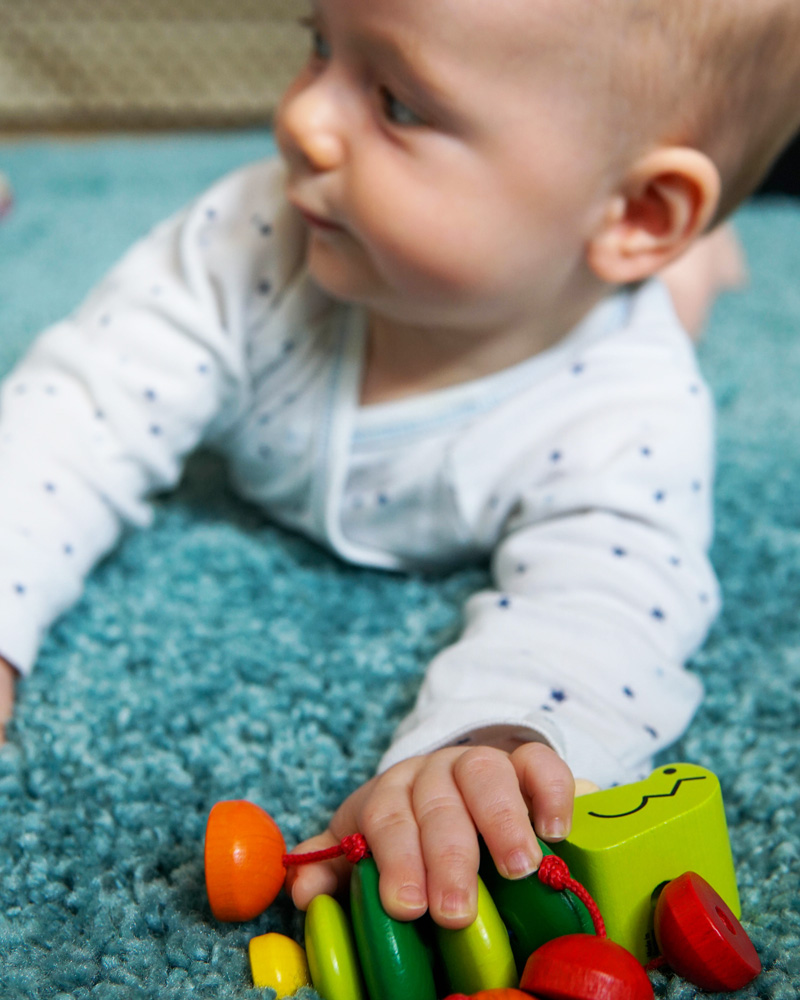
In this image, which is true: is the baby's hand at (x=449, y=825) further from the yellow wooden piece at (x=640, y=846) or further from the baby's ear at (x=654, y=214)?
the baby's ear at (x=654, y=214)

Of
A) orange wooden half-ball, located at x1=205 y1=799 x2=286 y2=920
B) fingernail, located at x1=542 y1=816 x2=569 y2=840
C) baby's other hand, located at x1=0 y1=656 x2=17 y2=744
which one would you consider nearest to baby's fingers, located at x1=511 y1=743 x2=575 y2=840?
fingernail, located at x1=542 y1=816 x2=569 y2=840

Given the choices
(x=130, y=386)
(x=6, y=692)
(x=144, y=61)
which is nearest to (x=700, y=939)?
(x=6, y=692)

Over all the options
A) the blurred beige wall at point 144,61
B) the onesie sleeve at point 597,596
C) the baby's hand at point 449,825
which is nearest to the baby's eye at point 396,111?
the onesie sleeve at point 597,596

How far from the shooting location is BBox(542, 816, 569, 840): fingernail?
0.41 metres

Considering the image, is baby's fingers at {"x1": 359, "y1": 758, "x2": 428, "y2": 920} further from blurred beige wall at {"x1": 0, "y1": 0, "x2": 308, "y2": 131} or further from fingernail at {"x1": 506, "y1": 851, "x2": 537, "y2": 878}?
blurred beige wall at {"x1": 0, "y1": 0, "x2": 308, "y2": 131}

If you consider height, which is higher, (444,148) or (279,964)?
(444,148)

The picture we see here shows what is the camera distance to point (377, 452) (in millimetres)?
782

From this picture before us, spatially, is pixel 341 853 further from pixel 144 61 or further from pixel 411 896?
pixel 144 61

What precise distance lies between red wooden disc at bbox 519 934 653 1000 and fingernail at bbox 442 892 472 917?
0.03 metres

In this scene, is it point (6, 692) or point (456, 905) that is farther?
point (6, 692)

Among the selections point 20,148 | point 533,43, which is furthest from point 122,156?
point 533,43

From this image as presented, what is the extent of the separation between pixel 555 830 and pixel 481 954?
0.19ft

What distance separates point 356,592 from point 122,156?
4.27 ft

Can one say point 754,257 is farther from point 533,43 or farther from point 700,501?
point 533,43
